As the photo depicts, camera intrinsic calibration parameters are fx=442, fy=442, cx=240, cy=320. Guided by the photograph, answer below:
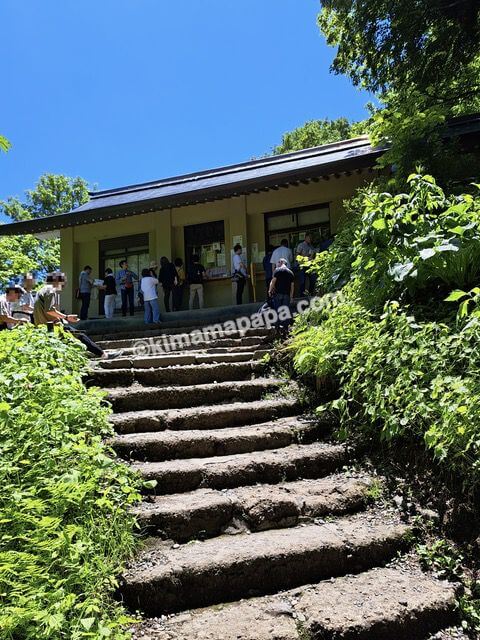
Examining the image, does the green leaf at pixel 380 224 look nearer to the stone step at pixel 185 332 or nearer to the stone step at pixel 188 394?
the stone step at pixel 188 394

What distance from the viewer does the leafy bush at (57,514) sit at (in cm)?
182

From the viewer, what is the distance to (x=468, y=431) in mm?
2477

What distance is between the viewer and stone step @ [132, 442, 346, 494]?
3.07 meters

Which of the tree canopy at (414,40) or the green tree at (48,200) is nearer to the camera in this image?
the tree canopy at (414,40)

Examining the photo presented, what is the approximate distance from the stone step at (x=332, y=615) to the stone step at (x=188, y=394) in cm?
222

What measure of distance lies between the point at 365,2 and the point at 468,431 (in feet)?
30.9

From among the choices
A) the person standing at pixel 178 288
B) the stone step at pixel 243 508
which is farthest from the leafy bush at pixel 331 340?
the person standing at pixel 178 288

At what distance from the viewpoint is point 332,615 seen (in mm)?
2066

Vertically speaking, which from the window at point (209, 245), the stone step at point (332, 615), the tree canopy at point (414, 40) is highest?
the tree canopy at point (414, 40)

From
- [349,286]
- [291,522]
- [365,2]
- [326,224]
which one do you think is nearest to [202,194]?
[326,224]

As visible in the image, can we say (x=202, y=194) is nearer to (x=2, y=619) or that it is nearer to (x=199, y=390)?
(x=199, y=390)

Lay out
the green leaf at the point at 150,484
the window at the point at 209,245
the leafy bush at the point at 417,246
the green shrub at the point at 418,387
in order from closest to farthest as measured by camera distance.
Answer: the green shrub at the point at 418,387
the green leaf at the point at 150,484
the leafy bush at the point at 417,246
the window at the point at 209,245

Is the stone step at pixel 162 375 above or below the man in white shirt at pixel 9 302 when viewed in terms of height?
below

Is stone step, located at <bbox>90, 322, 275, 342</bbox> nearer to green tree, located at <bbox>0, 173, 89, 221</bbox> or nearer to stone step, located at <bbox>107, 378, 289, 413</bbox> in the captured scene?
stone step, located at <bbox>107, 378, 289, 413</bbox>
